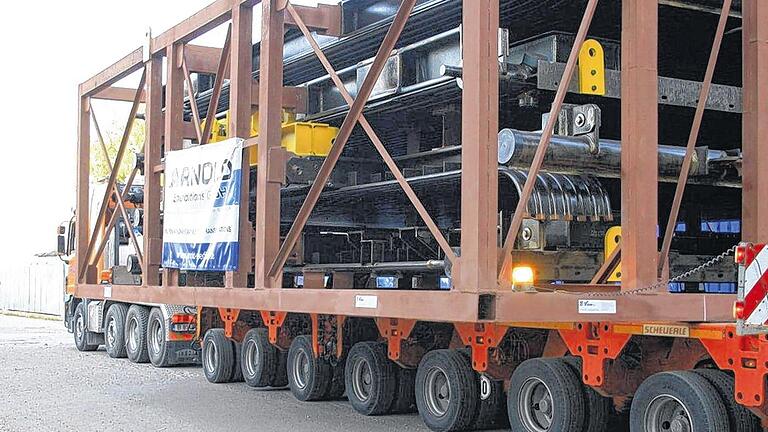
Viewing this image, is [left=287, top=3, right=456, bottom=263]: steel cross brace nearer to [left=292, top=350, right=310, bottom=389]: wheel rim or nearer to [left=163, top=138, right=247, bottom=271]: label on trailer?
[left=163, top=138, right=247, bottom=271]: label on trailer

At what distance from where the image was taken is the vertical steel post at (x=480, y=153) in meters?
6.61

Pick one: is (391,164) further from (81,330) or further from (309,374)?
(81,330)

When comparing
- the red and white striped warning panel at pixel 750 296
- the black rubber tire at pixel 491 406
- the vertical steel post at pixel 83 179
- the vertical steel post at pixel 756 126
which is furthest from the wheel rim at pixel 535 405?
the vertical steel post at pixel 83 179

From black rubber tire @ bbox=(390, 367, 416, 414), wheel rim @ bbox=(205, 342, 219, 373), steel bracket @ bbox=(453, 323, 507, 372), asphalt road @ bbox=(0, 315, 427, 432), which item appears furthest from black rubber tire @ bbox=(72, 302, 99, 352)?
steel bracket @ bbox=(453, 323, 507, 372)

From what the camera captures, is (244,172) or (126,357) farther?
(126,357)

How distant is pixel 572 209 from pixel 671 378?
1629 mm

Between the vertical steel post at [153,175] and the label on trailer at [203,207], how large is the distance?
45 centimetres

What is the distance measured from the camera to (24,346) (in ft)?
63.4

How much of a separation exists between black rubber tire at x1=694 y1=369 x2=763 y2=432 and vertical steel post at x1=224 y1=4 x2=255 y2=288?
4.61m

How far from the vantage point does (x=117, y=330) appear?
1691 cm

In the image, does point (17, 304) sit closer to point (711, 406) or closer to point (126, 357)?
point (126, 357)

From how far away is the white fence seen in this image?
33812 millimetres

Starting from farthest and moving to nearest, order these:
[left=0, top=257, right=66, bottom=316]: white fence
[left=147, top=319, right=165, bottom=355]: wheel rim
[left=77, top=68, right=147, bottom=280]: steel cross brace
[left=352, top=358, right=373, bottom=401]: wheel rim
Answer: [left=0, top=257, right=66, bottom=316]: white fence
[left=147, top=319, right=165, bottom=355]: wheel rim
[left=77, top=68, right=147, bottom=280]: steel cross brace
[left=352, top=358, right=373, bottom=401]: wheel rim

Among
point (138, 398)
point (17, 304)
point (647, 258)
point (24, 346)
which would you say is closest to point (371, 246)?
point (138, 398)
